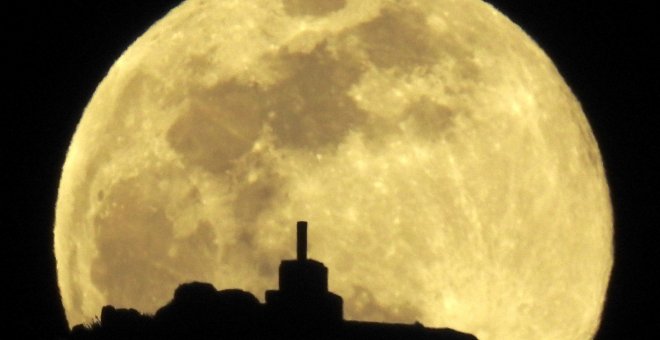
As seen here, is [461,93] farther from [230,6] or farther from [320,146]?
[230,6]

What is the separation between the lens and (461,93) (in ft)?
47.2

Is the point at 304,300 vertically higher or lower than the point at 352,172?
higher

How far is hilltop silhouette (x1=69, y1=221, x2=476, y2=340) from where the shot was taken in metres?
9.44

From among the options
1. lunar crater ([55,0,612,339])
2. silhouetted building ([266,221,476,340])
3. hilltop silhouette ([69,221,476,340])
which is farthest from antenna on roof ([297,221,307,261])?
lunar crater ([55,0,612,339])

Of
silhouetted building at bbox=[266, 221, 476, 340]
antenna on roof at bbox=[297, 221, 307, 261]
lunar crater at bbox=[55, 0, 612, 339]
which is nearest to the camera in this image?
silhouetted building at bbox=[266, 221, 476, 340]

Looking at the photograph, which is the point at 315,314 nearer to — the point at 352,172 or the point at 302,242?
the point at 302,242

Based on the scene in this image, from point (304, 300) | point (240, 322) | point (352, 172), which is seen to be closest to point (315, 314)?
point (304, 300)

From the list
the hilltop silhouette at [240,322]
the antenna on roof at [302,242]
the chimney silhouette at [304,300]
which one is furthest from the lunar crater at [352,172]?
the hilltop silhouette at [240,322]

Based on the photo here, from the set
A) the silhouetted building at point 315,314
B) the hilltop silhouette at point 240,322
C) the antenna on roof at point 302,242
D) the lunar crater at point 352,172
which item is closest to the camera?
the hilltop silhouette at point 240,322

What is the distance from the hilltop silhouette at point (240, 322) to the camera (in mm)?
9438

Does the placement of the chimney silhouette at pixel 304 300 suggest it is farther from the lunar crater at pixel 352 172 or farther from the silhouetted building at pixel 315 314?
the lunar crater at pixel 352 172

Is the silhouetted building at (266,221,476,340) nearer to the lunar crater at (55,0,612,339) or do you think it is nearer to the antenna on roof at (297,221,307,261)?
the antenna on roof at (297,221,307,261)

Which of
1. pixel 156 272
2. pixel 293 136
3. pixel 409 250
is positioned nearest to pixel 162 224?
pixel 156 272

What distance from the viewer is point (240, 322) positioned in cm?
949
